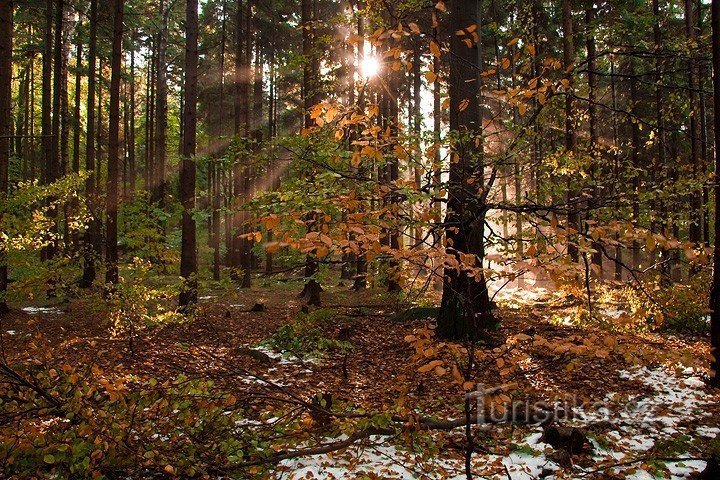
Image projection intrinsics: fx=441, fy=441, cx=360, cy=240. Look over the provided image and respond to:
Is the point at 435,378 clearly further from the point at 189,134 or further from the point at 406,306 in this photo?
the point at 189,134

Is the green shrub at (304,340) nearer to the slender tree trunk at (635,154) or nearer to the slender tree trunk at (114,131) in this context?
the slender tree trunk at (635,154)

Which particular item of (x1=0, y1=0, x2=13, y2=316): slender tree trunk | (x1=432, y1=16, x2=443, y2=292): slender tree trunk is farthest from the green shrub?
(x1=0, y1=0, x2=13, y2=316): slender tree trunk

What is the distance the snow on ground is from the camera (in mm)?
3857

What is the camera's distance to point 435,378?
22.1 ft

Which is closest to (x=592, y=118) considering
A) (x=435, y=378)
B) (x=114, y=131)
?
(x=435, y=378)

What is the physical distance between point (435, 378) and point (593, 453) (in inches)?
107

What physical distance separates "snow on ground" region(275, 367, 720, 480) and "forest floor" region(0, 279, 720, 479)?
0.02 meters

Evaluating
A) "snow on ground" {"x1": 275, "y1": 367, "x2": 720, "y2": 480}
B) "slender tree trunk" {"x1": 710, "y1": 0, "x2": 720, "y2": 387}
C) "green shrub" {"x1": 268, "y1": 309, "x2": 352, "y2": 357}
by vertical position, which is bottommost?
"snow on ground" {"x1": 275, "y1": 367, "x2": 720, "y2": 480}

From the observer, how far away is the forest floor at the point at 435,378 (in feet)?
11.9

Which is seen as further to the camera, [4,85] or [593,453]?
[4,85]

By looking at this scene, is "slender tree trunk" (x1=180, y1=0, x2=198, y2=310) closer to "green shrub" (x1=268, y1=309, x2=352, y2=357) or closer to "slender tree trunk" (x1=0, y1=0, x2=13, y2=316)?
"green shrub" (x1=268, y1=309, x2=352, y2=357)

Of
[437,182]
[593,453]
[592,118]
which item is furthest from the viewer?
[592,118]

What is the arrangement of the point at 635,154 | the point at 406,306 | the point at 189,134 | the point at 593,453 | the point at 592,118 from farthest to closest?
the point at 635,154 < the point at 406,306 < the point at 189,134 < the point at 592,118 < the point at 593,453

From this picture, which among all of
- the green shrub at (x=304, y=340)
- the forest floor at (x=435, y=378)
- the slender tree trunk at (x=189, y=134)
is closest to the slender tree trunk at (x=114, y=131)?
the forest floor at (x=435, y=378)
